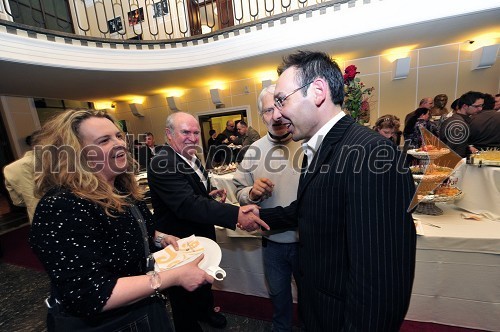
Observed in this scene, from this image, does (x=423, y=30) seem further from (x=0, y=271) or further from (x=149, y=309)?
(x=0, y=271)

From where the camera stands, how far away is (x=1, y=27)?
307 centimetres

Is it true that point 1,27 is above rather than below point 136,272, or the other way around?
above

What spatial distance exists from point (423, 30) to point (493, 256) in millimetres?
3869

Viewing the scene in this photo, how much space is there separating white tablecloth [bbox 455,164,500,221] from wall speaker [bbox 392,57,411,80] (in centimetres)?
398

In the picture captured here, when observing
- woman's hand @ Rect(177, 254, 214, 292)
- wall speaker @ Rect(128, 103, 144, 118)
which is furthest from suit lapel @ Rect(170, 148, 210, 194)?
wall speaker @ Rect(128, 103, 144, 118)

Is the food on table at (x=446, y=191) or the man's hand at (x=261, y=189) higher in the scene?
the man's hand at (x=261, y=189)

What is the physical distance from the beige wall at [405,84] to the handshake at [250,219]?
5.04 metres

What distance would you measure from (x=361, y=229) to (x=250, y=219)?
2.64 feet

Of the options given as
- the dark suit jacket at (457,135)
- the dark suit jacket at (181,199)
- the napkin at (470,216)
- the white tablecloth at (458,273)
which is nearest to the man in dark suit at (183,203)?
the dark suit jacket at (181,199)

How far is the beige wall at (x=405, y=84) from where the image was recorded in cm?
459

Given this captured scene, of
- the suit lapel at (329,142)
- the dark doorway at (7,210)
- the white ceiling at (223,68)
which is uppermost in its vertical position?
the white ceiling at (223,68)

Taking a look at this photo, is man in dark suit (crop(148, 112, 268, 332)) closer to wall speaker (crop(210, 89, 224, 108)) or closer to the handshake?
the handshake

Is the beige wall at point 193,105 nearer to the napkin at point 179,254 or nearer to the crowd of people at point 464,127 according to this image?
the crowd of people at point 464,127

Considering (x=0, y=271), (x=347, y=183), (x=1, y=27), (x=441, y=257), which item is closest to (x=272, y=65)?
(x=1, y=27)
